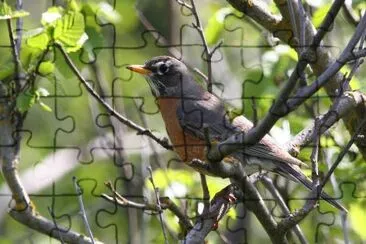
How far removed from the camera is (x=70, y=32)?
5109mm

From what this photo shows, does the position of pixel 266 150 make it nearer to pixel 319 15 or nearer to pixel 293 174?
A: pixel 293 174

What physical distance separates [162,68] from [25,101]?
40.9 inches

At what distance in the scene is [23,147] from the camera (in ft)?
25.7

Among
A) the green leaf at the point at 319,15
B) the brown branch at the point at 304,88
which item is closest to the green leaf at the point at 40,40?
the green leaf at the point at 319,15

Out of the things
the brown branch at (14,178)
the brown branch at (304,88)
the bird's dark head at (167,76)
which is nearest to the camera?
the brown branch at (304,88)

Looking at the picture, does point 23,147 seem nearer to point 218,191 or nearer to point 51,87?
point 51,87

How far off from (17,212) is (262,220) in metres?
1.24

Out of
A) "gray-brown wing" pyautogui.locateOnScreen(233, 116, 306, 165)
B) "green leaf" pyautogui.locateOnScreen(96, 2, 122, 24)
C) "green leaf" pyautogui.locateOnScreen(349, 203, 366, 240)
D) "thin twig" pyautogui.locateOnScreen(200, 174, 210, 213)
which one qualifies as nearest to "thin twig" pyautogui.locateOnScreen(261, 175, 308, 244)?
"gray-brown wing" pyautogui.locateOnScreen(233, 116, 306, 165)

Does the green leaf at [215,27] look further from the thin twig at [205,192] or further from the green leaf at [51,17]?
the thin twig at [205,192]

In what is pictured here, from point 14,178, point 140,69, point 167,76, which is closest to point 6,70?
point 14,178

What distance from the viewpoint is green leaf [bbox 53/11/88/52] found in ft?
16.7

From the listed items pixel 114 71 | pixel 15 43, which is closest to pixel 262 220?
pixel 15 43
